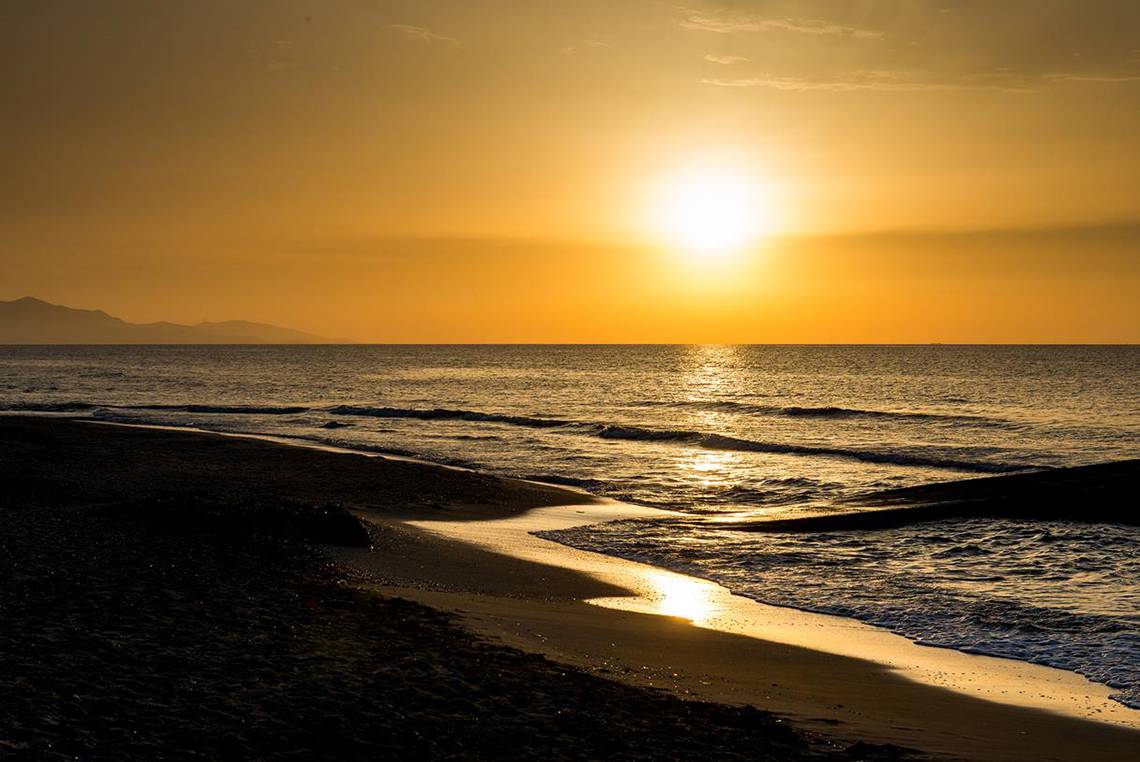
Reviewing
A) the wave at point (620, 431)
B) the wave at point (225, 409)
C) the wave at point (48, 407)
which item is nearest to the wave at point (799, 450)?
the wave at point (620, 431)

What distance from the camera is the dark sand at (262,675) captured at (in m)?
7.47

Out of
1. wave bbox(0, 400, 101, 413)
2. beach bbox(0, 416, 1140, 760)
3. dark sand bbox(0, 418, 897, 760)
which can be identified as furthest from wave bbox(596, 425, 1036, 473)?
wave bbox(0, 400, 101, 413)

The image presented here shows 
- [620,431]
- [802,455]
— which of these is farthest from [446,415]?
[802,455]

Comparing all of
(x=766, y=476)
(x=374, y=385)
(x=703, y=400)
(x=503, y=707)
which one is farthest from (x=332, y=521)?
(x=374, y=385)

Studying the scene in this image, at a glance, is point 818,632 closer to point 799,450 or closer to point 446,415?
point 799,450

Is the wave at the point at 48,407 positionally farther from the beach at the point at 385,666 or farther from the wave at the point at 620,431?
the beach at the point at 385,666

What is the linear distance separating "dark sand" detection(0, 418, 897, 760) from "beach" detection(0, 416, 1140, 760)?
32mm

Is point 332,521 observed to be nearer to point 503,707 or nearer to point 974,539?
point 503,707

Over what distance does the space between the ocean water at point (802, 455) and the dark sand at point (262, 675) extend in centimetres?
659

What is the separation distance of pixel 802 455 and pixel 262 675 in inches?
1491

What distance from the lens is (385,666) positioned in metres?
9.85

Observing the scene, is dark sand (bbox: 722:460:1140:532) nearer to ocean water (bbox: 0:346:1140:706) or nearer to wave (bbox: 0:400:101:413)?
ocean water (bbox: 0:346:1140:706)

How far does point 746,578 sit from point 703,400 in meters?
71.1

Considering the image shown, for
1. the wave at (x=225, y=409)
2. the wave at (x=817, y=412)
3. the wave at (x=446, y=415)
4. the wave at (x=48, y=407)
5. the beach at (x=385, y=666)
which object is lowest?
the wave at (x=48, y=407)
